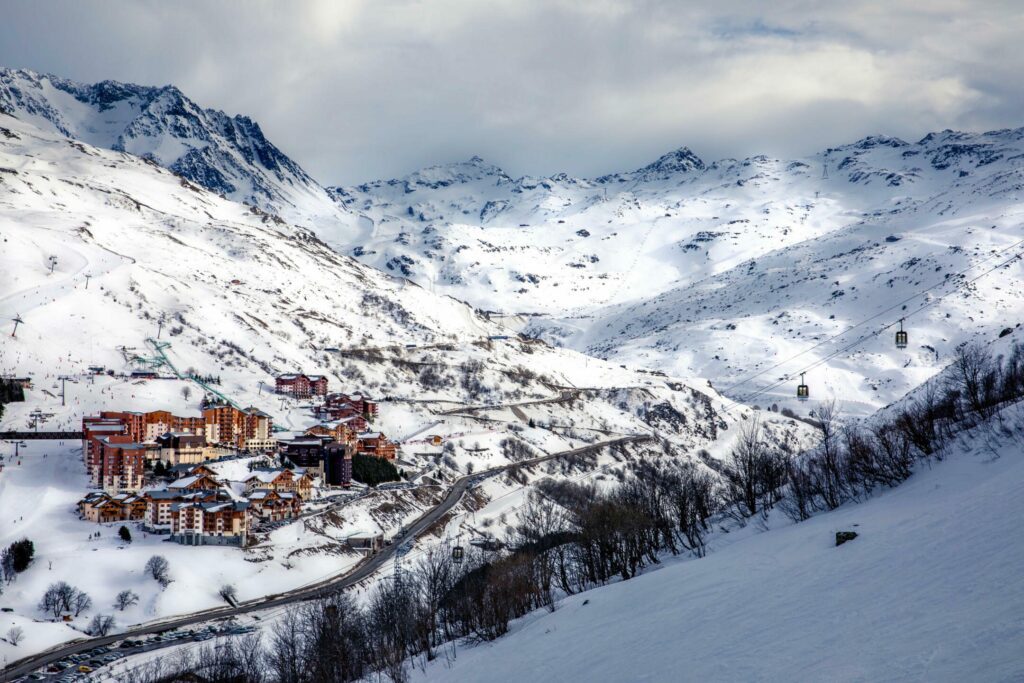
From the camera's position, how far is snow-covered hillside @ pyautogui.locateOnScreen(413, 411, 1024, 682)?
1383cm

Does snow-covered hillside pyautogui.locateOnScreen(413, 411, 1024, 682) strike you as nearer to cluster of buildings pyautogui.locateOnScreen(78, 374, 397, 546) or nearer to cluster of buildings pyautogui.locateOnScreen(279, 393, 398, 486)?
cluster of buildings pyautogui.locateOnScreen(78, 374, 397, 546)

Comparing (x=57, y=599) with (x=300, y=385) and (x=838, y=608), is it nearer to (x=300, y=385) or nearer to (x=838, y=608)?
(x=838, y=608)

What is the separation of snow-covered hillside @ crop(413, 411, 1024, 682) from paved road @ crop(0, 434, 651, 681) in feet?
111

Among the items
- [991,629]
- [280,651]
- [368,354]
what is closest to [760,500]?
[280,651]

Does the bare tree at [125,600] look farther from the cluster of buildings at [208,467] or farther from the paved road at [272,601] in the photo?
the cluster of buildings at [208,467]

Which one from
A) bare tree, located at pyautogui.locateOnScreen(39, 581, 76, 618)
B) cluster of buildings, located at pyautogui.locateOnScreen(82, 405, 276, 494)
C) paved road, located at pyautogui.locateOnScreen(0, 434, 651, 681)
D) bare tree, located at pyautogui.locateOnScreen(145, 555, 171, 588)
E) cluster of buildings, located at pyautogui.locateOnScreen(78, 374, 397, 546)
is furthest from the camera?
cluster of buildings, located at pyautogui.locateOnScreen(82, 405, 276, 494)

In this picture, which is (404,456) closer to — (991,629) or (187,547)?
(187,547)

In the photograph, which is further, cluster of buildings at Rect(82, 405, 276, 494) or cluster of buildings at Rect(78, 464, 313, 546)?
cluster of buildings at Rect(82, 405, 276, 494)

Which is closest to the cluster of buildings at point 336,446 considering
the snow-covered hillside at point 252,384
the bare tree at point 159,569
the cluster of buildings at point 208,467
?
the cluster of buildings at point 208,467

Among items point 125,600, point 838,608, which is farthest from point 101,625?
point 838,608

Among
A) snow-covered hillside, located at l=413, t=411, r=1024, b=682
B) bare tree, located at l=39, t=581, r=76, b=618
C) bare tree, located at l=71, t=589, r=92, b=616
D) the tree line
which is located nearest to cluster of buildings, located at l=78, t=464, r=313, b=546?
bare tree, located at l=71, t=589, r=92, b=616

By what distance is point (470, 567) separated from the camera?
56.4 m

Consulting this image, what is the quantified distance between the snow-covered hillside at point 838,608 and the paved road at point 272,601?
3369 cm

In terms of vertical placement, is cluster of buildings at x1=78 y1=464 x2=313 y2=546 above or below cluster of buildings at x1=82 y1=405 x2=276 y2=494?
below
